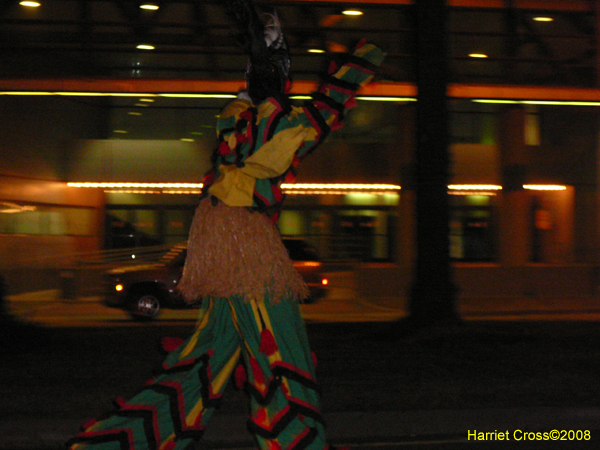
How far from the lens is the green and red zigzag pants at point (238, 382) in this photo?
2.67 meters

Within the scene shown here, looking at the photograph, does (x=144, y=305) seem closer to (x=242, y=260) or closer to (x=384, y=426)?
(x=384, y=426)

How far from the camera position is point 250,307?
2766 millimetres

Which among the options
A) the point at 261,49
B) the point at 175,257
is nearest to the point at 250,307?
the point at 261,49

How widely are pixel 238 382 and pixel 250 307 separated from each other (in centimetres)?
32

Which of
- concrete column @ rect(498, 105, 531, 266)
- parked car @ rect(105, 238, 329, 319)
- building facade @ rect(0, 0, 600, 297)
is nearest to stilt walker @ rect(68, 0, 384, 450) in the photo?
parked car @ rect(105, 238, 329, 319)

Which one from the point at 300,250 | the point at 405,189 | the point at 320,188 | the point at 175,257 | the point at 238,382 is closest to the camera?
the point at 238,382

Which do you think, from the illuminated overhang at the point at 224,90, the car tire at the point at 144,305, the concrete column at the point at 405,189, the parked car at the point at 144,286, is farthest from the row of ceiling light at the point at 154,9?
the car tire at the point at 144,305

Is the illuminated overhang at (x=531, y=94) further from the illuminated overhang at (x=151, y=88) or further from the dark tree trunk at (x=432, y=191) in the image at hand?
the dark tree trunk at (x=432, y=191)

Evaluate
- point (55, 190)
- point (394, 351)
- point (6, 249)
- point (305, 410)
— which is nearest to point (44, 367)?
point (394, 351)

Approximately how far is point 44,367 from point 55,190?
12221mm

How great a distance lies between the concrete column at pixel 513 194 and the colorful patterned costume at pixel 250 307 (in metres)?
15.5

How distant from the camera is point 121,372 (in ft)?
20.4

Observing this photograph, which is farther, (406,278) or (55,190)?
(55,190)

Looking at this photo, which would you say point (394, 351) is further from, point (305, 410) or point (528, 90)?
point (528, 90)
